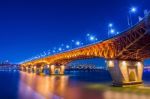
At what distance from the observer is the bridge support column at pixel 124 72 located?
179ft

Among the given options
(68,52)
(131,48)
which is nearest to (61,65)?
(68,52)

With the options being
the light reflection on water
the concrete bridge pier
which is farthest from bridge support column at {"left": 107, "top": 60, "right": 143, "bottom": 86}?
the concrete bridge pier

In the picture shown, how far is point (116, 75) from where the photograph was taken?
55.3m

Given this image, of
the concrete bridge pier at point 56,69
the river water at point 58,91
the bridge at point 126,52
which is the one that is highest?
the bridge at point 126,52

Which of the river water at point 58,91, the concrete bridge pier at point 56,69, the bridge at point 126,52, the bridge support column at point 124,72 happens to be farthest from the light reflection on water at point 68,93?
the concrete bridge pier at point 56,69

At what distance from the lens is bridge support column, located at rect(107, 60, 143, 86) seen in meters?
54.7

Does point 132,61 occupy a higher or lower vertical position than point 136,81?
higher

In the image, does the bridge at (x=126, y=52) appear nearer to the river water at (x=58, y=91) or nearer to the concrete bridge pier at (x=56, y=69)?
the river water at (x=58, y=91)

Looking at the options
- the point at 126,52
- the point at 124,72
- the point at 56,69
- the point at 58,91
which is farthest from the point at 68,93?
the point at 56,69

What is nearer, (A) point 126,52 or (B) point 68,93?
(B) point 68,93

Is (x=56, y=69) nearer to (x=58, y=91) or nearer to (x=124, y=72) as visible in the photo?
(x=124, y=72)

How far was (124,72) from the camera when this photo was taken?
55188 millimetres

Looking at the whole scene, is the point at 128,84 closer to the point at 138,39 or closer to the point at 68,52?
the point at 138,39

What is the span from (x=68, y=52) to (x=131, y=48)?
141 ft
